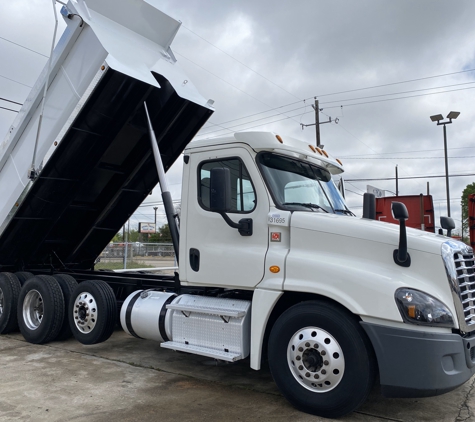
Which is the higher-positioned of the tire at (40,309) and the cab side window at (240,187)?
the cab side window at (240,187)

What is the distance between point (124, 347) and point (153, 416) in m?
2.79

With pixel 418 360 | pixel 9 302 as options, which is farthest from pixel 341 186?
pixel 9 302

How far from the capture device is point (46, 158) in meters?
6.23

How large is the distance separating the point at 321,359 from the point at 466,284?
1406 millimetres

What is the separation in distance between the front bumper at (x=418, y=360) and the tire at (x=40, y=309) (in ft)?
15.1

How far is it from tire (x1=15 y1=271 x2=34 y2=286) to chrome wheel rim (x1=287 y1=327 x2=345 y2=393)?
4.98m

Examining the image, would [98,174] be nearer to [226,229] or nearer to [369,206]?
[226,229]

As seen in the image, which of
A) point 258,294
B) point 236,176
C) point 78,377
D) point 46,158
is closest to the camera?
point 258,294

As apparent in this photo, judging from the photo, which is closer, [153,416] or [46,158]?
[153,416]

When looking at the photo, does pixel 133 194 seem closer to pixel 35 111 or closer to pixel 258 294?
pixel 35 111

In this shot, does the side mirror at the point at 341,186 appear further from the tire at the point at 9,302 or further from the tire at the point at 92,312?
the tire at the point at 9,302

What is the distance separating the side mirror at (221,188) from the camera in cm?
426

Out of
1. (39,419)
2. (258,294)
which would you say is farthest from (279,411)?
(39,419)

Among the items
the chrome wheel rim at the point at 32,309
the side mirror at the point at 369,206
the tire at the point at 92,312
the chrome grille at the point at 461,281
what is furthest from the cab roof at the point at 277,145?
the chrome wheel rim at the point at 32,309
